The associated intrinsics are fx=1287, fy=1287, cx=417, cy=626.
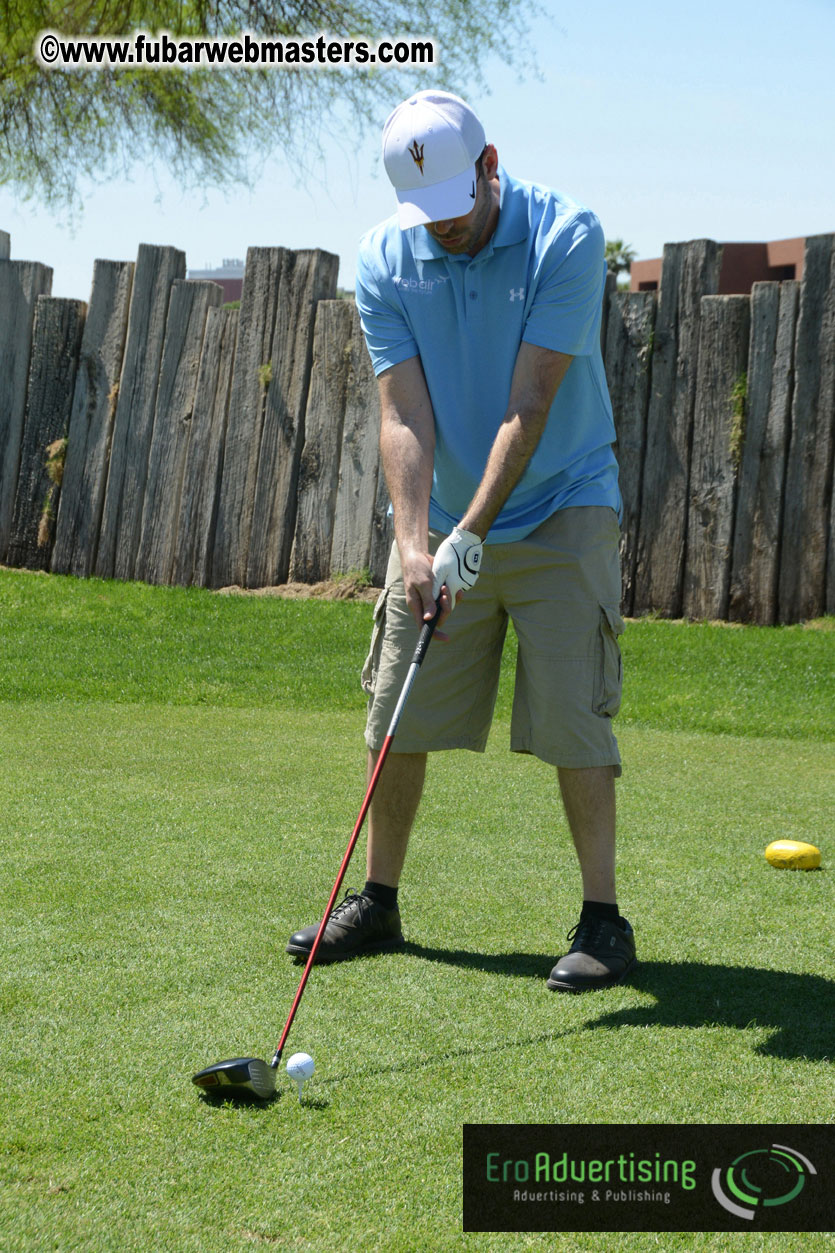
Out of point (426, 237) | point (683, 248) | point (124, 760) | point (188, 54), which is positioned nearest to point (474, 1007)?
point (426, 237)

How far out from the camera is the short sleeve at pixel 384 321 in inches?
139

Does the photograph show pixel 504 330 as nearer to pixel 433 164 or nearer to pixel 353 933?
pixel 433 164

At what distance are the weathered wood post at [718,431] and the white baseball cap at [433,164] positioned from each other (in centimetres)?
567

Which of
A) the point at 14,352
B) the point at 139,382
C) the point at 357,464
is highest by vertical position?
the point at 14,352

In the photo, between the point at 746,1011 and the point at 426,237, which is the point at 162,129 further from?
the point at 746,1011

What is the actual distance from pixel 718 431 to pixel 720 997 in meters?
6.12

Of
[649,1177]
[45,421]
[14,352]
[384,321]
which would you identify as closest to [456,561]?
[384,321]

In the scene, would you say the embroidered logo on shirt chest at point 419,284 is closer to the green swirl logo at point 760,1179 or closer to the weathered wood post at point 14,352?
the green swirl logo at point 760,1179

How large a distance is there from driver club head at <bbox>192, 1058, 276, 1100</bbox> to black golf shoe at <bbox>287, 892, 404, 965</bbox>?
0.76 m

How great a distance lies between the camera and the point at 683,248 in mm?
8695

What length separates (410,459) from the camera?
3434mm

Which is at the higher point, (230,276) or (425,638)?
(230,276)

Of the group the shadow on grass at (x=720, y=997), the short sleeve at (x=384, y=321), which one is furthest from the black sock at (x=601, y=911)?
the short sleeve at (x=384, y=321)

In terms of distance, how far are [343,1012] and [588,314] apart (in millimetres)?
1824
